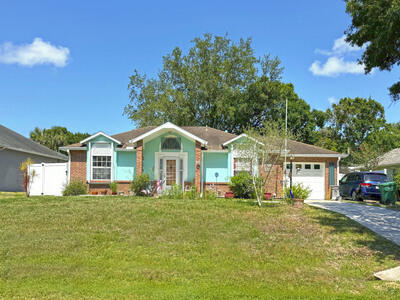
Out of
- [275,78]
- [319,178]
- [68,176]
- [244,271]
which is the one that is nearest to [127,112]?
[275,78]

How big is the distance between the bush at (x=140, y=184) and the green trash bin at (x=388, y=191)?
485 inches

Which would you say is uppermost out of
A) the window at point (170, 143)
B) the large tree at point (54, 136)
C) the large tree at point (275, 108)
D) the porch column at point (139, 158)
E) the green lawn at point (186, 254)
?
the large tree at point (275, 108)

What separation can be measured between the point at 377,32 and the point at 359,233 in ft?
20.4

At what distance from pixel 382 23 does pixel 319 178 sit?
41.2 ft

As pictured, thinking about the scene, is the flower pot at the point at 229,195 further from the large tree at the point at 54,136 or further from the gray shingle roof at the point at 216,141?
the large tree at the point at 54,136

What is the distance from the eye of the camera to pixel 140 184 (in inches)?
728

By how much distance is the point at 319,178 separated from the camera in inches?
848

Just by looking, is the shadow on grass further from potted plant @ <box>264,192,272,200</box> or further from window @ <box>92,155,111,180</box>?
window @ <box>92,155,111,180</box>

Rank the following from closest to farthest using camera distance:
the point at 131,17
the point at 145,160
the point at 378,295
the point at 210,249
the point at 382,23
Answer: the point at 378,295, the point at 210,249, the point at 382,23, the point at 131,17, the point at 145,160

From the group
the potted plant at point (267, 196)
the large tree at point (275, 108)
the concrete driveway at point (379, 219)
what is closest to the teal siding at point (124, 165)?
the potted plant at point (267, 196)

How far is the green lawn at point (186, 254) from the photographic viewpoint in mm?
6188

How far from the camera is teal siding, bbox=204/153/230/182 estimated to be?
20.5 metres

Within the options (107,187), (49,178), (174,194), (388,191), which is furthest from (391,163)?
(49,178)

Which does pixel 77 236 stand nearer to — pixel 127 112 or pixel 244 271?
pixel 244 271
